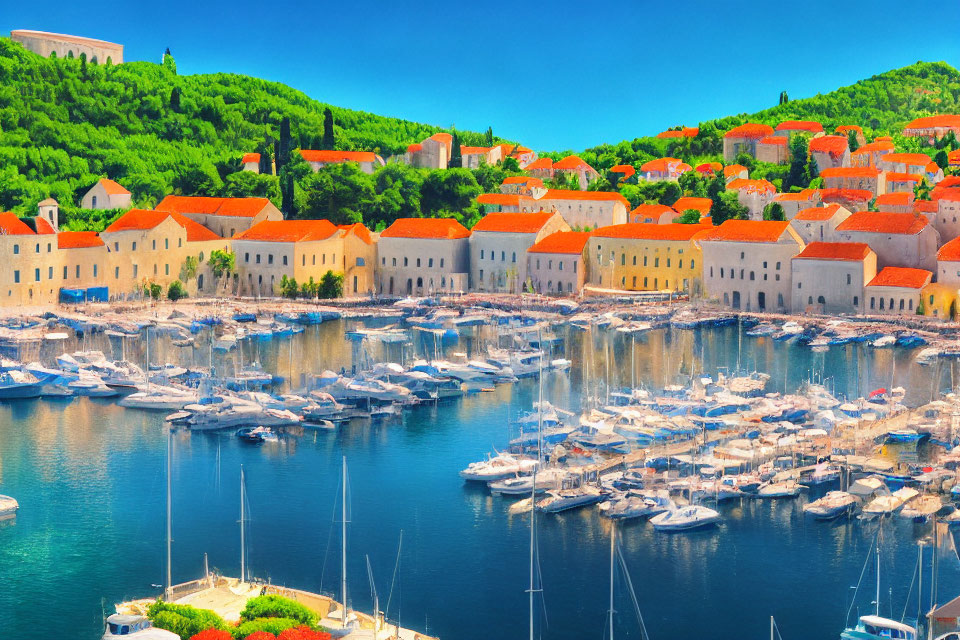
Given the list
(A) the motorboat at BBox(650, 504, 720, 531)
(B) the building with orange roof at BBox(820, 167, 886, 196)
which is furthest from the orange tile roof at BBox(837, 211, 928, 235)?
(A) the motorboat at BBox(650, 504, 720, 531)

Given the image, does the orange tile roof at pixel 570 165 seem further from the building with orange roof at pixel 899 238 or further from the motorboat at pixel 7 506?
the motorboat at pixel 7 506

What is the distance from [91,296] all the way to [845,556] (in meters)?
37.2

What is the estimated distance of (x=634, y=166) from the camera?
295 ft

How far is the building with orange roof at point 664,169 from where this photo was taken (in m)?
85.0

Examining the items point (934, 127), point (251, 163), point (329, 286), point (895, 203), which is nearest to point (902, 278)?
point (895, 203)

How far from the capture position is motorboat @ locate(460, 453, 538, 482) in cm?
3328

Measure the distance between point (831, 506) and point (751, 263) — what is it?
30530 millimetres

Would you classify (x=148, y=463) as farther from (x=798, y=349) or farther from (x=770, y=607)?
(x=798, y=349)

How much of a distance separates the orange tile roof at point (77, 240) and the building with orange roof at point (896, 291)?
29192 mm

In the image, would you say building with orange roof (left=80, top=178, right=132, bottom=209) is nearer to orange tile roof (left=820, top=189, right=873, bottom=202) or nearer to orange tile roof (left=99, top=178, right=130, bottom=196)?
orange tile roof (left=99, top=178, right=130, bottom=196)

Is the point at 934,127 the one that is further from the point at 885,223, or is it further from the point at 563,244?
the point at 563,244

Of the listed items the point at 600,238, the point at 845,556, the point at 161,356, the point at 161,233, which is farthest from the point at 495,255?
the point at 845,556

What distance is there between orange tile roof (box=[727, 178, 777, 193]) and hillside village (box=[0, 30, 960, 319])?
0.14m

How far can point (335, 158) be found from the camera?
82375mm
